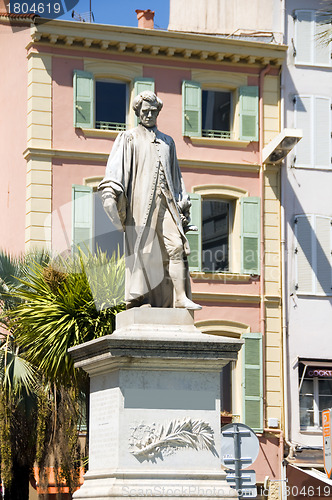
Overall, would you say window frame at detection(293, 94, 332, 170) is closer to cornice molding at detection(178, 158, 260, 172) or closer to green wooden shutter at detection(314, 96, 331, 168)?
green wooden shutter at detection(314, 96, 331, 168)

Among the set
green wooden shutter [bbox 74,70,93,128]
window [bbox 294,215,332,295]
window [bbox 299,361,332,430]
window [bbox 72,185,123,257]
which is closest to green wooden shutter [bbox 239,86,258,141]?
window [bbox 294,215,332,295]

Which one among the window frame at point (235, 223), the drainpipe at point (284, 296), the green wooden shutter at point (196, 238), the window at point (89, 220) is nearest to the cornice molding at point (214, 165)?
the window frame at point (235, 223)

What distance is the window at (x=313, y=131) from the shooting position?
3259cm

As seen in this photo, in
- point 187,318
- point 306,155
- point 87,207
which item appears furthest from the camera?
point 306,155

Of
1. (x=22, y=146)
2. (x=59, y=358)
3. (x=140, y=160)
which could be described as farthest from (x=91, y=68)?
(x=140, y=160)

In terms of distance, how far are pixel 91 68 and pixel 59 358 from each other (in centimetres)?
1112

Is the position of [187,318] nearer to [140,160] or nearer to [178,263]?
[178,263]

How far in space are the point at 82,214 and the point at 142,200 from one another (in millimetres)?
17834

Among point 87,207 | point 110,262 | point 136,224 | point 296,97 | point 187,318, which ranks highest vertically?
point 296,97

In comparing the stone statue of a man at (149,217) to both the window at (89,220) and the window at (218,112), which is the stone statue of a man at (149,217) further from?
the window at (218,112)

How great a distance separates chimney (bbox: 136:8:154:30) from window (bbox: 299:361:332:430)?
921 centimetres

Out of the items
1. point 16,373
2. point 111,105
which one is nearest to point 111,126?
point 111,105

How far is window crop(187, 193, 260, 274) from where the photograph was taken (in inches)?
1246

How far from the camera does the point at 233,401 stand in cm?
3084
